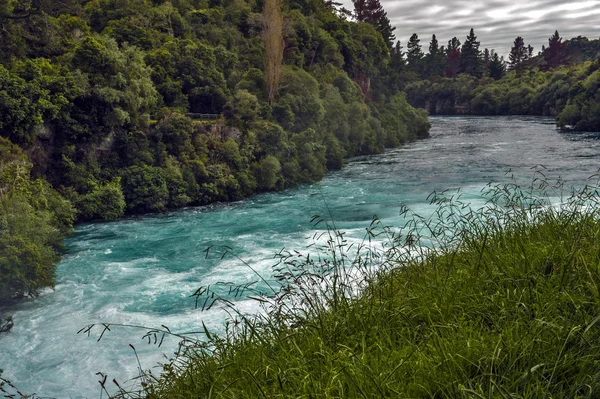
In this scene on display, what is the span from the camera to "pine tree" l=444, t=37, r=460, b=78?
104562mm

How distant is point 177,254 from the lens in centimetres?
1747

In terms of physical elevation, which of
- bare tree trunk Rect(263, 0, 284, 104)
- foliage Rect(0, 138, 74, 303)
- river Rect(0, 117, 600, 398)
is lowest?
river Rect(0, 117, 600, 398)

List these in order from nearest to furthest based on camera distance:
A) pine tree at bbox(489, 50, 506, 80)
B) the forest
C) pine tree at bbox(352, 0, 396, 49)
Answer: the forest → pine tree at bbox(352, 0, 396, 49) → pine tree at bbox(489, 50, 506, 80)

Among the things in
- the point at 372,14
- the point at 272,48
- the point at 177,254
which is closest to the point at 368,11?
the point at 372,14

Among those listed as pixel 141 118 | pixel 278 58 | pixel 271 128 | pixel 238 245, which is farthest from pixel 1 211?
pixel 278 58

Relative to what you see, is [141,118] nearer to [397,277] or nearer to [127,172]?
[127,172]

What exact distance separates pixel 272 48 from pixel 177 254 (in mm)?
21819

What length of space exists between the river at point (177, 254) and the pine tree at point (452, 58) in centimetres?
7236

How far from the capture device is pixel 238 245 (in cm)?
1778

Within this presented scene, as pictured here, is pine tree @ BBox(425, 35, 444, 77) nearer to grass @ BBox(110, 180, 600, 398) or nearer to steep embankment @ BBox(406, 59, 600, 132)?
steep embankment @ BBox(406, 59, 600, 132)

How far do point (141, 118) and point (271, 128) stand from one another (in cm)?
803

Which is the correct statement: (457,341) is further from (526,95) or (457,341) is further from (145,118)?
(526,95)

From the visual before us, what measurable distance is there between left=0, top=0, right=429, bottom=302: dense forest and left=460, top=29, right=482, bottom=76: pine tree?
6521 centimetres

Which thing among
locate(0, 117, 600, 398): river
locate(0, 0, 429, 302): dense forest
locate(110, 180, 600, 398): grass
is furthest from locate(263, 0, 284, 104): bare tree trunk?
locate(110, 180, 600, 398): grass
